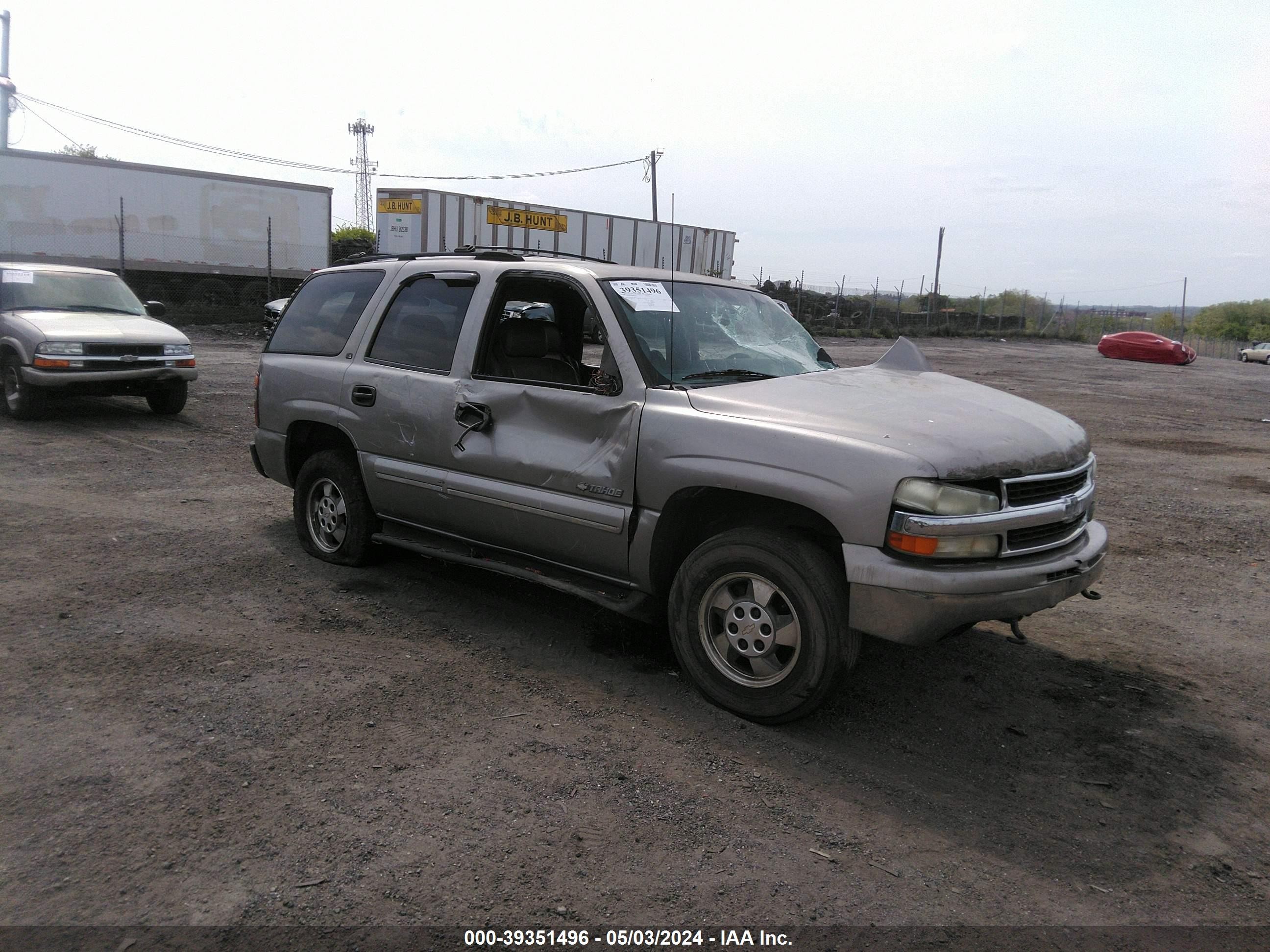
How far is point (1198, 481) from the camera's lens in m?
9.35

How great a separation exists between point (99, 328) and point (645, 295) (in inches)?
339

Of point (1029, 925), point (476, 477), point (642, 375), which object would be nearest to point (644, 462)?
point (642, 375)

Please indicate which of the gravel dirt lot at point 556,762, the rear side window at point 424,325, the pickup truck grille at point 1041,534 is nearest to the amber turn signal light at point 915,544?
the pickup truck grille at point 1041,534

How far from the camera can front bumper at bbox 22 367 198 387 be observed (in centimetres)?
998

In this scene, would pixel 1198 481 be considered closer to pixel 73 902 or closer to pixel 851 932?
pixel 851 932

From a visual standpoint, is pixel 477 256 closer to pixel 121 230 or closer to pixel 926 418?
pixel 926 418

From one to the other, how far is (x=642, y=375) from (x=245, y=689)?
217 cm

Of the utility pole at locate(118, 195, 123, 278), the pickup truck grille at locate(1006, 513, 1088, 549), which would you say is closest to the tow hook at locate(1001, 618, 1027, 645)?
the pickup truck grille at locate(1006, 513, 1088, 549)

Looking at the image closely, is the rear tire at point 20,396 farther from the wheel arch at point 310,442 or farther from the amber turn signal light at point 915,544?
the amber turn signal light at point 915,544

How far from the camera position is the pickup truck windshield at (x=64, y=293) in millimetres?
10750

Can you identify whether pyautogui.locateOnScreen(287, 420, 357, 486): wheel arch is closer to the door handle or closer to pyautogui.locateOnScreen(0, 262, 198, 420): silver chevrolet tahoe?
the door handle

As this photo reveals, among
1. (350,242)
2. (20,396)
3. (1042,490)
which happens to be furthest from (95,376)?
(350,242)

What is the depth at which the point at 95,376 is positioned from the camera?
10.2m

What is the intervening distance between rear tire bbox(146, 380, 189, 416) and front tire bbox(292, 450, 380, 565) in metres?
6.26
